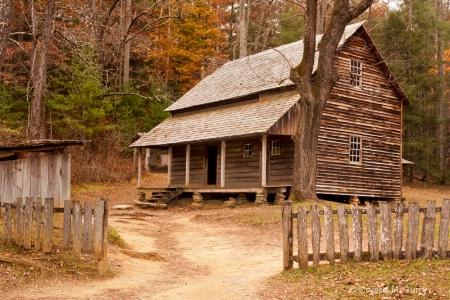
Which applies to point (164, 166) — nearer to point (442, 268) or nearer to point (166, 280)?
point (166, 280)

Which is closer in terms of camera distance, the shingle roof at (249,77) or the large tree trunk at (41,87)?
the large tree trunk at (41,87)

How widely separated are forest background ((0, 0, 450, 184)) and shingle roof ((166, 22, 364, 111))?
11.3 feet

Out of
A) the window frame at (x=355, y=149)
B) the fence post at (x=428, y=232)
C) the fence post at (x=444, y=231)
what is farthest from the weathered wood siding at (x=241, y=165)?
the fence post at (x=444, y=231)

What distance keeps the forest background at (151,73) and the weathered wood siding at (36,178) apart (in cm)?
1916

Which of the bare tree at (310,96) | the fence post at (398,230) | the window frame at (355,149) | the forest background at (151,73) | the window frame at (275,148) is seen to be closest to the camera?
the fence post at (398,230)

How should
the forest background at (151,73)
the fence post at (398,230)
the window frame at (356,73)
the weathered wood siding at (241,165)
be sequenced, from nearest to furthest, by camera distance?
the fence post at (398,230), the weathered wood siding at (241,165), the window frame at (356,73), the forest background at (151,73)

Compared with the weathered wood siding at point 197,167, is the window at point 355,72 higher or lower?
higher

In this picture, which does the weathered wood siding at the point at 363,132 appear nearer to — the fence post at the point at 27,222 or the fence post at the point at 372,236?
the fence post at the point at 372,236

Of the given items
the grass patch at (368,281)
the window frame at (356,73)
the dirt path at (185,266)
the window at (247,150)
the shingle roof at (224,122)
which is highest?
the window frame at (356,73)

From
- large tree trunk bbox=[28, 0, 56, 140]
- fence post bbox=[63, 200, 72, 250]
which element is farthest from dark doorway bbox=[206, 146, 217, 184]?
fence post bbox=[63, 200, 72, 250]

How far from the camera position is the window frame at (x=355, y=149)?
2755 cm

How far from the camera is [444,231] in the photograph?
33.8ft

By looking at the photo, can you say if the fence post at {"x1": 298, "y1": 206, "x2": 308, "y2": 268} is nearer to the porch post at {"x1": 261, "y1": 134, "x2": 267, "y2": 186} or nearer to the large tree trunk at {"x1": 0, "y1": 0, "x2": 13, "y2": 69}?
the large tree trunk at {"x1": 0, "y1": 0, "x2": 13, "y2": 69}

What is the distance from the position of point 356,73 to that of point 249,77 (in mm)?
6022
